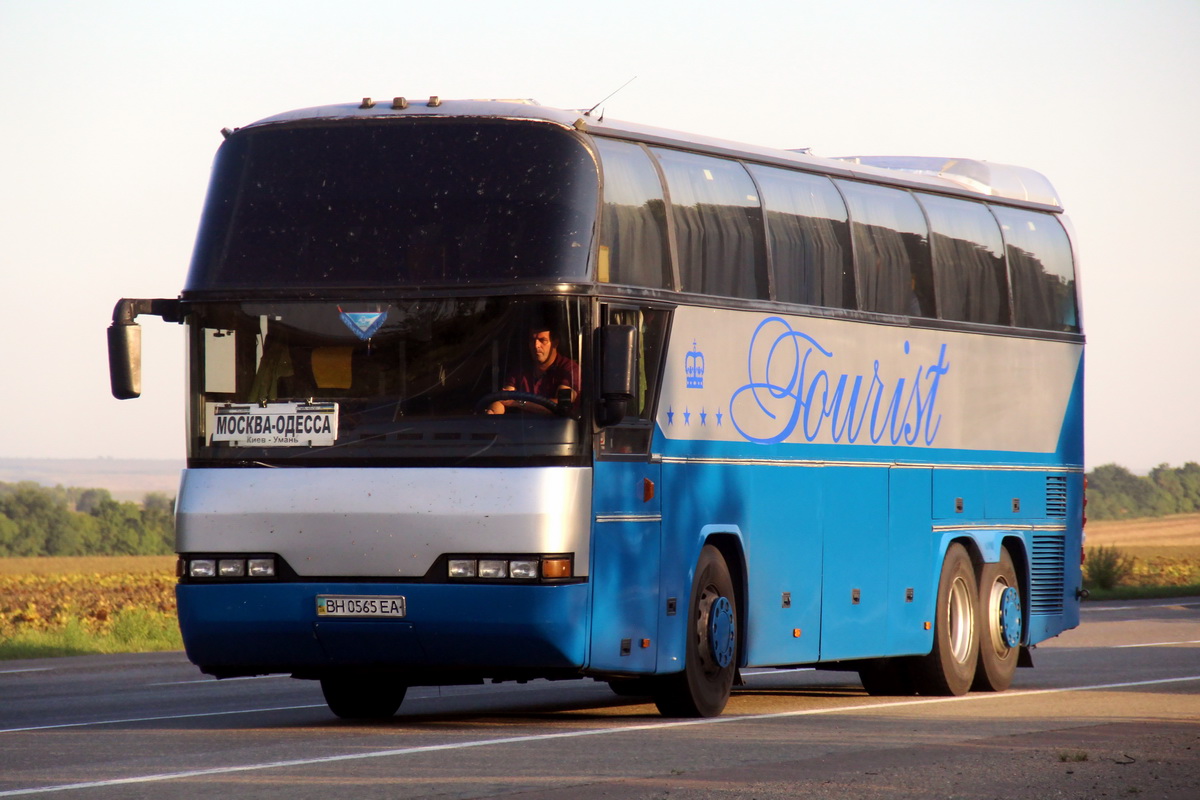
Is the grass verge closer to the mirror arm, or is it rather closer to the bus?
the bus

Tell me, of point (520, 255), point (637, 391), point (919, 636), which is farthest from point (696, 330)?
point (919, 636)

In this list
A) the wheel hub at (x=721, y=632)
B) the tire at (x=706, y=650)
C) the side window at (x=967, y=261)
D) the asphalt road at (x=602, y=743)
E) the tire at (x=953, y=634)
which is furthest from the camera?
the side window at (x=967, y=261)

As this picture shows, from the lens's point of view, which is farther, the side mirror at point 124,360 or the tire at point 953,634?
the tire at point 953,634

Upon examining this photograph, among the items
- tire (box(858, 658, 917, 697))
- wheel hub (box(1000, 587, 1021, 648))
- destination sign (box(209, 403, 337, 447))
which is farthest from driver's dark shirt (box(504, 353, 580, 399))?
wheel hub (box(1000, 587, 1021, 648))

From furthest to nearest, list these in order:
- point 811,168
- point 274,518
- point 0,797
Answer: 1. point 811,168
2. point 274,518
3. point 0,797

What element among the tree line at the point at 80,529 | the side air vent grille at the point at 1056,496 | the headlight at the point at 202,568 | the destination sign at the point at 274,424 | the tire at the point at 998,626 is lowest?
the tree line at the point at 80,529

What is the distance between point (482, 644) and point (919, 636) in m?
5.40

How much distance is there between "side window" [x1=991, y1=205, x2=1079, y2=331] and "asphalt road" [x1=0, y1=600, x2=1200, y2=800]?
3.18m

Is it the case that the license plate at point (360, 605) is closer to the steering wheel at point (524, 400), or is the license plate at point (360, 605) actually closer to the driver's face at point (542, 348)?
the steering wheel at point (524, 400)

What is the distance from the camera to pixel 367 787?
10.4m

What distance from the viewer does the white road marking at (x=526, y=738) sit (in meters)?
10.7

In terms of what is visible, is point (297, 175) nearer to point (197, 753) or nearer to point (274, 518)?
point (274, 518)

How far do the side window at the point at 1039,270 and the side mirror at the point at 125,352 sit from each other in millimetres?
8414

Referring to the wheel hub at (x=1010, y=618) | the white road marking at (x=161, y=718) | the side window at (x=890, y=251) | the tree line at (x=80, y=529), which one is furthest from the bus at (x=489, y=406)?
the tree line at (x=80, y=529)
